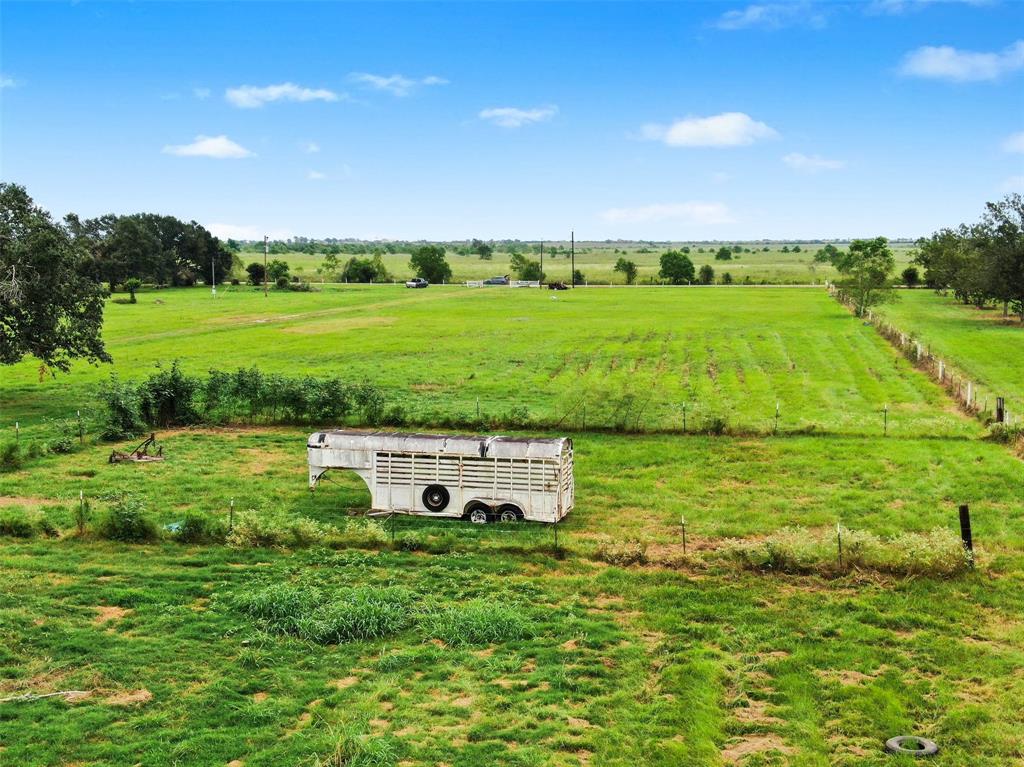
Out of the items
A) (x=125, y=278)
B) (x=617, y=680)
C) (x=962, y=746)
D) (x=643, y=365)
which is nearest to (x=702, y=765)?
(x=617, y=680)

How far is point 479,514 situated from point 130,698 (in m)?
11.5

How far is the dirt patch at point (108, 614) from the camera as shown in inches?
707

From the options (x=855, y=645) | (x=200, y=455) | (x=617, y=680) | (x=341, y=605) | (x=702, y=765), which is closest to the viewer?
(x=702, y=765)

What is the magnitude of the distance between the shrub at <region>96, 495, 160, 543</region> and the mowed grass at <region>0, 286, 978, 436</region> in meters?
15.0

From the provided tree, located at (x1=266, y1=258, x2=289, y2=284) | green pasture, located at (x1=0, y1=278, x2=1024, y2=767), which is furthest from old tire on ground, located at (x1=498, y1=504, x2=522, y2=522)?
tree, located at (x1=266, y1=258, x2=289, y2=284)

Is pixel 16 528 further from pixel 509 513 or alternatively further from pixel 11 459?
pixel 509 513

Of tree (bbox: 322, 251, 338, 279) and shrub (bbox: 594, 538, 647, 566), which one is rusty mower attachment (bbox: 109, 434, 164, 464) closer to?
shrub (bbox: 594, 538, 647, 566)

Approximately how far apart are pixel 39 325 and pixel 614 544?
30.3 m

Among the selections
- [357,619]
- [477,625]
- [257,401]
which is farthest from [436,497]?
[257,401]

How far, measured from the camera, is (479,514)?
25062 mm

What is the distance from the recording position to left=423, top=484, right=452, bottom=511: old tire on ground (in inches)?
996

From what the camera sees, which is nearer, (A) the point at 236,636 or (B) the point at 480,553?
(A) the point at 236,636

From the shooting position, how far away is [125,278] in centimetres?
12675

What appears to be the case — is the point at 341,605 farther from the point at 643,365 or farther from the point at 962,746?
the point at 643,365
